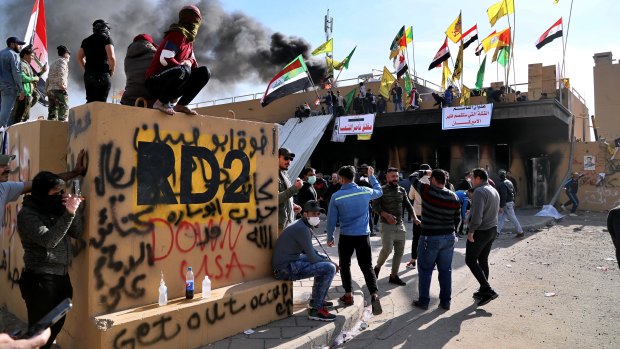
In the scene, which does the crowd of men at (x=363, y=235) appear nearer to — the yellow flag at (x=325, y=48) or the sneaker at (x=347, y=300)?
the sneaker at (x=347, y=300)

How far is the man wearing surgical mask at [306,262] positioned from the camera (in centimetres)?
479

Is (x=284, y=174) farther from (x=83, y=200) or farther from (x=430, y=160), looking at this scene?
(x=430, y=160)

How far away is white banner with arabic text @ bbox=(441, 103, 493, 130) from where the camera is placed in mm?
16406

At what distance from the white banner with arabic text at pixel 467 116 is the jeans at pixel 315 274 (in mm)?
13597

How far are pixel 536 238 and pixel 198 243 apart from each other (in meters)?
9.99

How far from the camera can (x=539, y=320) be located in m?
5.11

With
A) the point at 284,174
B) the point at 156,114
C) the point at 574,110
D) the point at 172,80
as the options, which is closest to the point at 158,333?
the point at 156,114

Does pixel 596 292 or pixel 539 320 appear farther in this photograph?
pixel 596 292

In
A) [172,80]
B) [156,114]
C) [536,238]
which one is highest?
[172,80]

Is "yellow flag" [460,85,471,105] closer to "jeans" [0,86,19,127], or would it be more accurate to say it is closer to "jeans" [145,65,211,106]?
"jeans" [145,65,211,106]

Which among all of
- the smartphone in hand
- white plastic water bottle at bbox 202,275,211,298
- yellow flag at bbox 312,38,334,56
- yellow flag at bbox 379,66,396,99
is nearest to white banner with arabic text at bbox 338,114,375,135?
yellow flag at bbox 379,66,396,99

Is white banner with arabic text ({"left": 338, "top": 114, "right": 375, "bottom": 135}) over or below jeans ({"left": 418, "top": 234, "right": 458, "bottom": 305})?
over

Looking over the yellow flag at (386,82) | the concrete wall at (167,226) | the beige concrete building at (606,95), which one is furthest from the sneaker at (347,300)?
the beige concrete building at (606,95)

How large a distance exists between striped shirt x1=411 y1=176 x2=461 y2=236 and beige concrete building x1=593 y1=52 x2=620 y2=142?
2558cm
